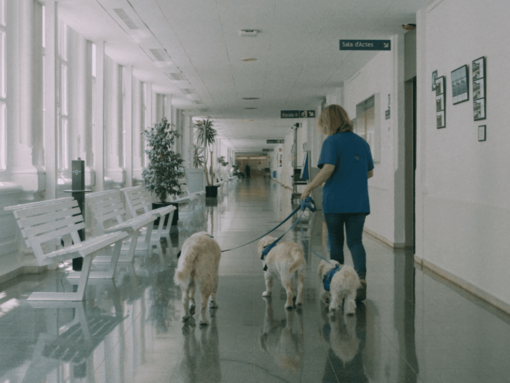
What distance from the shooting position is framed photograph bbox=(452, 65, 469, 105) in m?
4.62

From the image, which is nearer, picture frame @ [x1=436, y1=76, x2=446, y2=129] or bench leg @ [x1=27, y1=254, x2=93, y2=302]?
bench leg @ [x1=27, y1=254, x2=93, y2=302]

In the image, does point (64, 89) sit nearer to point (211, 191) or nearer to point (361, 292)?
point (361, 292)

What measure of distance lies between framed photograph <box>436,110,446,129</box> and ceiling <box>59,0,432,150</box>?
4.81 feet

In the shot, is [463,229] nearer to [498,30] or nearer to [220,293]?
[498,30]

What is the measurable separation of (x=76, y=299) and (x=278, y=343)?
182 centimetres

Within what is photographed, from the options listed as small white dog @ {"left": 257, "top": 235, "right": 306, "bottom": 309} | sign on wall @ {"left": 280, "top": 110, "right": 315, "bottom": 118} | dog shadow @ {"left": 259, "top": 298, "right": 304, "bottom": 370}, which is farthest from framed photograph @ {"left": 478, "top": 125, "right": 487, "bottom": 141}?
sign on wall @ {"left": 280, "top": 110, "right": 315, "bottom": 118}

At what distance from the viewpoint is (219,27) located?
709 cm

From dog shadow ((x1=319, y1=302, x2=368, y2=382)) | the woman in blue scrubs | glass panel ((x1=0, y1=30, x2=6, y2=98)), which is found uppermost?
glass panel ((x1=0, y1=30, x2=6, y2=98))

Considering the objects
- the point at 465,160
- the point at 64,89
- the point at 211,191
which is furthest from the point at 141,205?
the point at 211,191

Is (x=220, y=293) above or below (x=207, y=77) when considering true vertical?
below

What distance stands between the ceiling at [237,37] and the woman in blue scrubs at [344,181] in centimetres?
268

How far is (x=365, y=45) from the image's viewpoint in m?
6.75

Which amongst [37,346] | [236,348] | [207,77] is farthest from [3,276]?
[207,77]

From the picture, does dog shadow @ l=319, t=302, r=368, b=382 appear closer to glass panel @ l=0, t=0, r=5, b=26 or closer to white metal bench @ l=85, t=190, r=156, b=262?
white metal bench @ l=85, t=190, r=156, b=262
